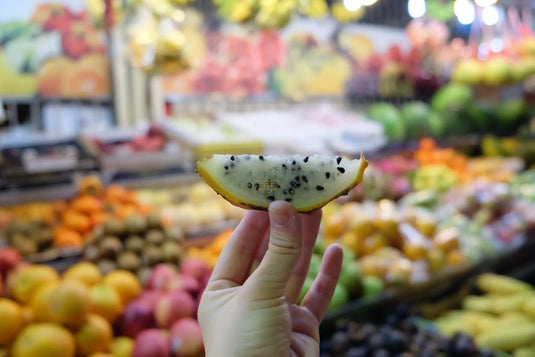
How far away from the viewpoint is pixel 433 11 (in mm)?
5316

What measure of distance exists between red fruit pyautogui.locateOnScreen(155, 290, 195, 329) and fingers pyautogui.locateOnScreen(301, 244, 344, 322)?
0.78 metres

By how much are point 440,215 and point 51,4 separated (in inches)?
138

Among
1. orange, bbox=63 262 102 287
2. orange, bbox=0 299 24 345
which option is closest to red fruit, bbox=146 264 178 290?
orange, bbox=63 262 102 287

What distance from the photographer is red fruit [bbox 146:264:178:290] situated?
6.52 feet

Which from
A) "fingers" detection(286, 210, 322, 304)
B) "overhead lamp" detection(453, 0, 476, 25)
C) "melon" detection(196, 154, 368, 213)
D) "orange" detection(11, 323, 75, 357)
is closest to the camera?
"melon" detection(196, 154, 368, 213)

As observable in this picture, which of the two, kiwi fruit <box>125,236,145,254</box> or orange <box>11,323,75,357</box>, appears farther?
kiwi fruit <box>125,236,145,254</box>

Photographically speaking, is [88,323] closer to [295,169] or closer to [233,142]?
[295,169]

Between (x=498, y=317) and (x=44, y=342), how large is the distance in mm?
2317

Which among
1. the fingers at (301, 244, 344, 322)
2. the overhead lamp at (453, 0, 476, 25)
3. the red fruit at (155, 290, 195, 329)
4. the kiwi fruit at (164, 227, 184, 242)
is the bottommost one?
the red fruit at (155, 290, 195, 329)

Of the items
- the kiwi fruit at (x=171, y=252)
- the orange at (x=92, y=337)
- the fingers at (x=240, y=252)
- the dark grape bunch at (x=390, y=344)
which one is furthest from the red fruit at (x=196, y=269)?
the fingers at (x=240, y=252)

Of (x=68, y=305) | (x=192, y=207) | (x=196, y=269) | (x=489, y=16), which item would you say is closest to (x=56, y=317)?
(x=68, y=305)

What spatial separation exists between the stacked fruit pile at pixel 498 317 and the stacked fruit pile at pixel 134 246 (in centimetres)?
147

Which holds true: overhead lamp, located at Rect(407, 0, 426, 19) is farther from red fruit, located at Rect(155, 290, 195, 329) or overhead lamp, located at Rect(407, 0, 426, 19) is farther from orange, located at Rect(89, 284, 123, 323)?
orange, located at Rect(89, 284, 123, 323)

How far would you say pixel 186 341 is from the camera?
1604mm
